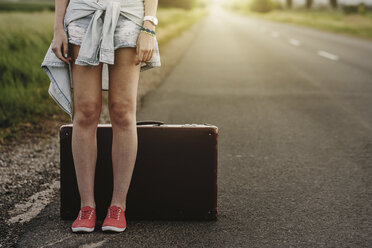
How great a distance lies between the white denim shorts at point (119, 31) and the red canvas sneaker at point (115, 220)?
0.88 meters

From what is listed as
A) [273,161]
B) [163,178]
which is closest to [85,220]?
[163,178]

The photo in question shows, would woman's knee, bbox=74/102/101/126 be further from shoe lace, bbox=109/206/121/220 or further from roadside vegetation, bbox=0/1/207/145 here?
roadside vegetation, bbox=0/1/207/145

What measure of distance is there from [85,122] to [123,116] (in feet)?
0.69

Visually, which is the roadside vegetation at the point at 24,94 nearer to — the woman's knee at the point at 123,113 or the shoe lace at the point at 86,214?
the shoe lace at the point at 86,214

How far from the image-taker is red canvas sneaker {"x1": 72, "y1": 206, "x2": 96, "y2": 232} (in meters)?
2.37

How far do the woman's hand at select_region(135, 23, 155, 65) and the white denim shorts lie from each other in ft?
0.13

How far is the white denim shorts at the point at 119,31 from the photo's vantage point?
2.22 metres

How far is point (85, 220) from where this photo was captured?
239cm

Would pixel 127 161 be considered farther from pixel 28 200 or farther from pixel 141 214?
pixel 28 200

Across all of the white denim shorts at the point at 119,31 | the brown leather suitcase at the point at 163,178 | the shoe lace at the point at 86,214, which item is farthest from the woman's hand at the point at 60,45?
the shoe lace at the point at 86,214

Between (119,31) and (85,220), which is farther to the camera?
(85,220)

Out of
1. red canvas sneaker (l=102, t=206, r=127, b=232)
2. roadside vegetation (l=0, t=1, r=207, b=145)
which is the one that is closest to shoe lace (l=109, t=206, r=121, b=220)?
red canvas sneaker (l=102, t=206, r=127, b=232)

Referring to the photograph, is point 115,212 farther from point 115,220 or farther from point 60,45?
point 60,45

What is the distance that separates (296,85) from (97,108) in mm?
5845
